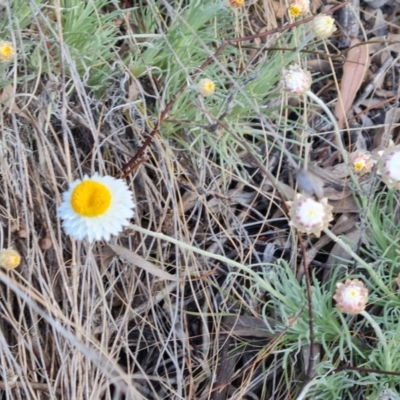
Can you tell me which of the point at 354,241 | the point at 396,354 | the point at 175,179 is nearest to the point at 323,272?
the point at 354,241

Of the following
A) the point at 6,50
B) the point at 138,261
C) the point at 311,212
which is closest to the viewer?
the point at 311,212

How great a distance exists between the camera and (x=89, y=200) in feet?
2.82

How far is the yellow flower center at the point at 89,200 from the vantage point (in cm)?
86

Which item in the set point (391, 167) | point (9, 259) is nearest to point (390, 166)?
point (391, 167)

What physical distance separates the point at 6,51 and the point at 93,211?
0.99ft

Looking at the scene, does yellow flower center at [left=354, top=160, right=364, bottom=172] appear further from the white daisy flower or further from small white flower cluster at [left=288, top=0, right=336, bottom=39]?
the white daisy flower

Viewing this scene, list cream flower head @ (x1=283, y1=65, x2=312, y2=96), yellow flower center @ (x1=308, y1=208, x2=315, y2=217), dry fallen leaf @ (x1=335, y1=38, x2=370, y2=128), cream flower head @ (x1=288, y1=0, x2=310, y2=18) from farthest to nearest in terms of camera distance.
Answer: dry fallen leaf @ (x1=335, y1=38, x2=370, y2=128)
cream flower head @ (x1=288, y1=0, x2=310, y2=18)
cream flower head @ (x1=283, y1=65, x2=312, y2=96)
yellow flower center @ (x1=308, y1=208, x2=315, y2=217)

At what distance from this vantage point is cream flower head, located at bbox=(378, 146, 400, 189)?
34.1 inches

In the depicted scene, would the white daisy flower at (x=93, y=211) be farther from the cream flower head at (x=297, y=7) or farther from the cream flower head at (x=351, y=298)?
the cream flower head at (x=297, y=7)

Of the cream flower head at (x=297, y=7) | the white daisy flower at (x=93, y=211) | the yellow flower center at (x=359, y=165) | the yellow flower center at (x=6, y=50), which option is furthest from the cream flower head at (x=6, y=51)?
the yellow flower center at (x=359, y=165)

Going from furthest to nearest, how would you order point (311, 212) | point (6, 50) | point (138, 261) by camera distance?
point (138, 261), point (6, 50), point (311, 212)

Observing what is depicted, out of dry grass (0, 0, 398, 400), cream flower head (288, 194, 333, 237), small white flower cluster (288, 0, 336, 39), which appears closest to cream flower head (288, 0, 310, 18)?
small white flower cluster (288, 0, 336, 39)

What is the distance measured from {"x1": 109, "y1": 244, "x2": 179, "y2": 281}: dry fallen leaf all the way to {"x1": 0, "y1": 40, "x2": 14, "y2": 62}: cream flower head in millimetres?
348

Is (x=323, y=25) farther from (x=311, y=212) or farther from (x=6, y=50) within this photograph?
(x=6, y=50)
